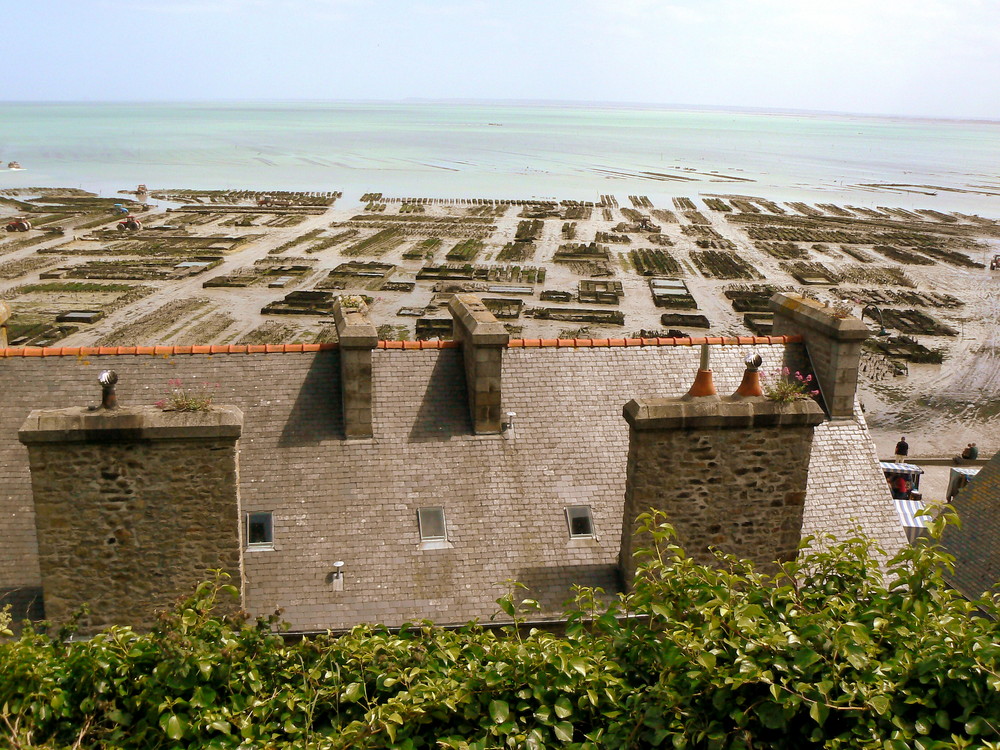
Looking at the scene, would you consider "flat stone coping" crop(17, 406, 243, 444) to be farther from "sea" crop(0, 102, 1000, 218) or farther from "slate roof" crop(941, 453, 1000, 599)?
"sea" crop(0, 102, 1000, 218)

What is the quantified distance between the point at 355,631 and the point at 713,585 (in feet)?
9.04

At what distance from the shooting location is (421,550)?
11.2 m

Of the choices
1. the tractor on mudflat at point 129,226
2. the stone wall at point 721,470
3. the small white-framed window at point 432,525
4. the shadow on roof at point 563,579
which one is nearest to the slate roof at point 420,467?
the shadow on roof at point 563,579

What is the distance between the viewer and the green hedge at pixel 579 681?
5562 millimetres

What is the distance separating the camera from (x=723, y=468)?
10.0 m

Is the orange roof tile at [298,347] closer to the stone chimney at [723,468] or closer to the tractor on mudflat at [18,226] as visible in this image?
the stone chimney at [723,468]

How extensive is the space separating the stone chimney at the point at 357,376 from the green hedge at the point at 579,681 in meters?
5.51

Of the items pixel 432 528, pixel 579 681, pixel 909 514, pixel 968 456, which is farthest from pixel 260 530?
pixel 968 456

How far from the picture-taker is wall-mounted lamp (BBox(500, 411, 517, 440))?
41.1 ft

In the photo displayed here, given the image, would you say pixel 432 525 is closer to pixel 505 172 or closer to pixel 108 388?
pixel 108 388

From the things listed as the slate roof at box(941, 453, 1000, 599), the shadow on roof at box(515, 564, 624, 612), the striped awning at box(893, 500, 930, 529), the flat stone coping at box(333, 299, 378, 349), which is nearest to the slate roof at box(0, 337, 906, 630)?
the shadow on roof at box(515, 564, 624, 612)

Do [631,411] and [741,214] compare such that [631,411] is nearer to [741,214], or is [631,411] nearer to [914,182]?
[741,214]

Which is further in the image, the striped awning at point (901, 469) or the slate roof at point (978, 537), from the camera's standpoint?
the striped awning at point (901, 469)

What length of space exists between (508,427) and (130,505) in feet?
17.5
